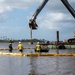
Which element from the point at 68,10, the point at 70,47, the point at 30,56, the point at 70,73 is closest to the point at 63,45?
the point at 70,47

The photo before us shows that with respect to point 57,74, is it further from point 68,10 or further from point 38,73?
point 68,10

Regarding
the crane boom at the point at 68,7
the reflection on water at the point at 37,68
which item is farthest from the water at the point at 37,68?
the crane boom at the point at 68,7

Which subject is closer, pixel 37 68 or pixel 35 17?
pixel 37 68

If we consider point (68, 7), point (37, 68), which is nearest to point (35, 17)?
point (68, 7)

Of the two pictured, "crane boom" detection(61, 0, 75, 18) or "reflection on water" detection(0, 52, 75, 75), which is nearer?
"reflection on water" detection(0, 52, 75, 75)

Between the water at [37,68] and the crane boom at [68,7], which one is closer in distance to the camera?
the water at [37,68]

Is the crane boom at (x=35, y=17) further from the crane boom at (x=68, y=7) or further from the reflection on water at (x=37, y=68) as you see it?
the reflection on water at (x=37, y=68)

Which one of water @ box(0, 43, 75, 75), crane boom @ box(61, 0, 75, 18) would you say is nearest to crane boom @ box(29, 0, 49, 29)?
crane boom @ box(61, 0, 75, 18)

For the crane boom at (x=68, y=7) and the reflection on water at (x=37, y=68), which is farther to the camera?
the crane boom at (x=68, y=7)

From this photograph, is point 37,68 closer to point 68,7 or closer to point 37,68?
point 37,68

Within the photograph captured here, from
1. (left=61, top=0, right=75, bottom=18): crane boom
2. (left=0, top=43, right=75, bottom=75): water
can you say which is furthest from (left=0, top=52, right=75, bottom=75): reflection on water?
(left=61, top=0, right=75, bottom=18): crane boom

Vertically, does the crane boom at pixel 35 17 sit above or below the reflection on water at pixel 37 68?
above

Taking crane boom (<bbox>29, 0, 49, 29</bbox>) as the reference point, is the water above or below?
below

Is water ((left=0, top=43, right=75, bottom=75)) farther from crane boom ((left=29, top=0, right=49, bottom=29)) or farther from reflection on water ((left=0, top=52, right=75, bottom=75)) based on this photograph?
crane boom ((left=29, top=0, right=49, bottom=29))
